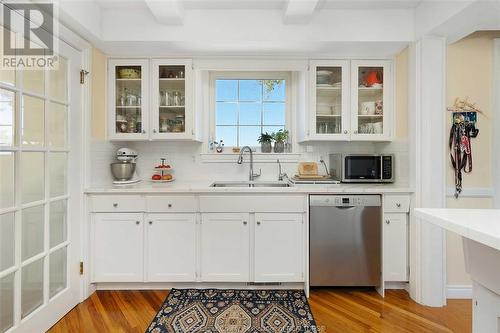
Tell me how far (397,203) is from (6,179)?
2.84 metres

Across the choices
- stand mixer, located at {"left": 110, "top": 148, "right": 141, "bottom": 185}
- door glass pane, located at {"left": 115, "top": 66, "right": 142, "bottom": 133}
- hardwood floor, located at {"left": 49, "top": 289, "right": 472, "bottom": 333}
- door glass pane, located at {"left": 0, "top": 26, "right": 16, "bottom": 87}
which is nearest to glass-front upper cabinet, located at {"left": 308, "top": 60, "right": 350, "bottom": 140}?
hardwood floor, located at {"left": 49, "top": 289, "right": 472, "bottom": 333}

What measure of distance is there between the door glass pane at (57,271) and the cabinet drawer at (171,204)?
71cm

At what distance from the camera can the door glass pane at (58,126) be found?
2.16m

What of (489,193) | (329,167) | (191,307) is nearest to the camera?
(191,307)

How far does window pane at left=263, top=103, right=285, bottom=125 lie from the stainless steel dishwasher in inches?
46.8

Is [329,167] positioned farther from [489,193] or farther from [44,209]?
[44,209]

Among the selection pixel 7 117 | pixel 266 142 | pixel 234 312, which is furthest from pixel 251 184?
pixel 7 117

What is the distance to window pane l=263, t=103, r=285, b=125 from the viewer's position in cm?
342

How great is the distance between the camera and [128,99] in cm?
288

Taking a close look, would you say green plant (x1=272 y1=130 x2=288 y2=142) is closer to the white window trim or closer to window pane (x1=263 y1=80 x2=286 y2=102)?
the white window trim

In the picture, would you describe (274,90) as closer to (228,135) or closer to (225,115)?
(225,115)

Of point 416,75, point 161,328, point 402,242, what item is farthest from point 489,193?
point 161,328

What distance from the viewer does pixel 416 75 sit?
248 centimetres

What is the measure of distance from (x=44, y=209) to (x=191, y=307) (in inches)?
51.1
